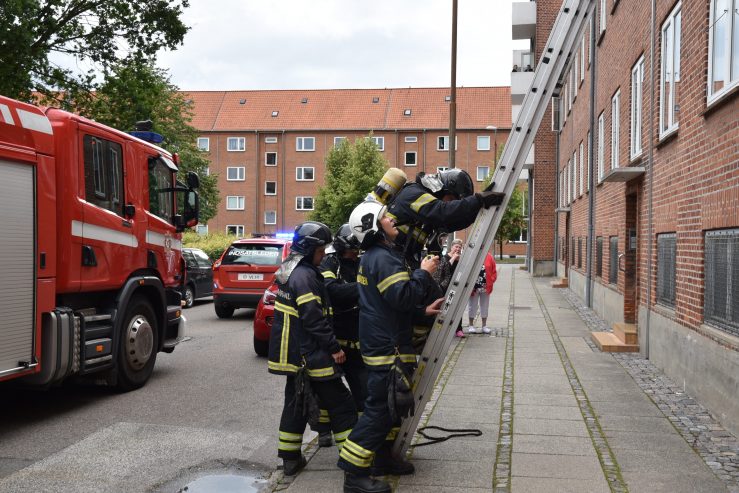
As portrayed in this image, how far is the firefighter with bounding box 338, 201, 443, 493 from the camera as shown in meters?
4.48

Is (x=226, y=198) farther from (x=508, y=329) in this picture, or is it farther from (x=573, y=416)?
(x=573, y=416)

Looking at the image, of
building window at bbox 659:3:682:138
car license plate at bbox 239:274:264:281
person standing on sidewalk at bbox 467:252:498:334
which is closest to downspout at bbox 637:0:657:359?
building window at bbox 659:3:682:138

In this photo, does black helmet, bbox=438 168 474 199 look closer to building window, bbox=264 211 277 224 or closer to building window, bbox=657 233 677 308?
building window, bbox=657 233 677 308

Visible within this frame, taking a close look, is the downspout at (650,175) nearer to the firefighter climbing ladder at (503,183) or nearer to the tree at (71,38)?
the firefighter climbing ladder at (503,183)

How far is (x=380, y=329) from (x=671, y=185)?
589cm

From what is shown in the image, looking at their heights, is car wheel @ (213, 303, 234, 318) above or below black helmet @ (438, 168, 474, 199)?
below

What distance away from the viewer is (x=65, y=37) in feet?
57.6

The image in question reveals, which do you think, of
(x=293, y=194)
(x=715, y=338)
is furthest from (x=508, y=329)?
(x=293, y=194)

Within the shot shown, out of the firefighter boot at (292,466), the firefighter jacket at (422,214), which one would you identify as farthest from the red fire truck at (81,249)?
the firefighter jacket at (422,214)

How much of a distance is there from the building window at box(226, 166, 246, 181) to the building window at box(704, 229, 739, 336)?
2386 inches

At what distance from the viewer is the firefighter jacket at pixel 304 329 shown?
4.91 m

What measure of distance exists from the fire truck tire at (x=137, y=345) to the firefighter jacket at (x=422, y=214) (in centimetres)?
436

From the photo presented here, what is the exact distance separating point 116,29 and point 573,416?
50.5 ft

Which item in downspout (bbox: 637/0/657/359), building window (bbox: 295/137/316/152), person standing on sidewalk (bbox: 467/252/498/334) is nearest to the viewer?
downspout (bbox: 637/0/657/359)
